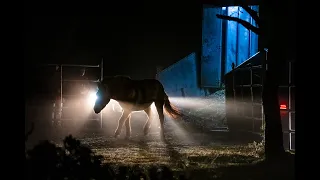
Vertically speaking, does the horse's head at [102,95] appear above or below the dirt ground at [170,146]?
above

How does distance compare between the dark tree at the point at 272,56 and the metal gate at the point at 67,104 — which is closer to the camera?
the dark tree at the point at 272,56

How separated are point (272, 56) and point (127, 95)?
206 inches

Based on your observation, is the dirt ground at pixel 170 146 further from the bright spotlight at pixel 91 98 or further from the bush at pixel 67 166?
the bush at pixel 67 166

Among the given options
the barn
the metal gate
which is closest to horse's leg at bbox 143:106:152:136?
the metal gate

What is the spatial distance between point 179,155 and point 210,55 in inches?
328

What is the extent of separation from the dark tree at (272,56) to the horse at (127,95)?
4355mm

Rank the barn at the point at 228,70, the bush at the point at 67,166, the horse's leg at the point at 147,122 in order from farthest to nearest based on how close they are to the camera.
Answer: the horse's leg at the point at 147,122
the barn at the point at 228,70
the bush at the point at 67,166

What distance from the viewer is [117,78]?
1096 cm

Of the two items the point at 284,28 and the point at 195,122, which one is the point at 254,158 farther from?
the point at 195,122

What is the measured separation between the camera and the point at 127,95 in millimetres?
10953

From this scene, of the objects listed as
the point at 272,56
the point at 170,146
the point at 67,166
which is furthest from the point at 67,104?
the point at 67,166

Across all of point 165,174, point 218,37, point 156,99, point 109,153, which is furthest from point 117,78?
point 165,174

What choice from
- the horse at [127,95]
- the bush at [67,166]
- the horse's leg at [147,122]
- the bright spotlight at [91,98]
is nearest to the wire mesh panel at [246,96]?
the horse at [127,95]

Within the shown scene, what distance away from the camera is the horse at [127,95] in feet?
35.6
